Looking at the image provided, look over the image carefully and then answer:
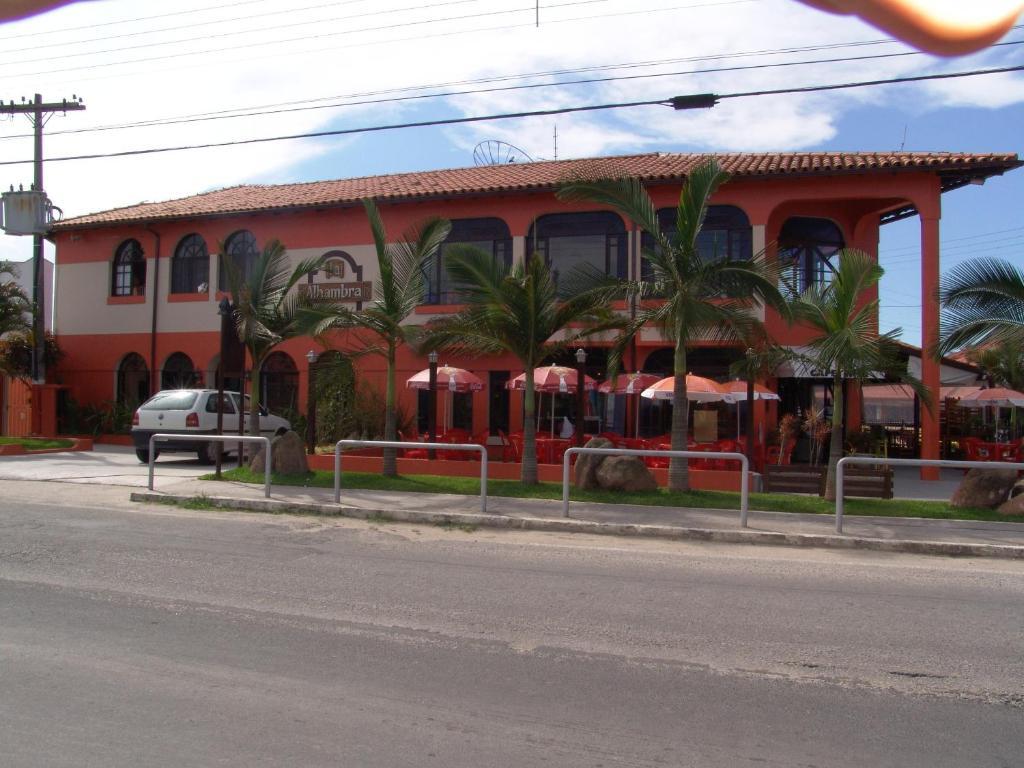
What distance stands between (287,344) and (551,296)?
11815 millimetres

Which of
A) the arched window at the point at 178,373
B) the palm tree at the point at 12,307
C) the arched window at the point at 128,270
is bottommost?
the arched window at the point at 178,373

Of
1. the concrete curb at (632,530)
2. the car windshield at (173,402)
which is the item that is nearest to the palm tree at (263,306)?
the car windshield at (173,402)

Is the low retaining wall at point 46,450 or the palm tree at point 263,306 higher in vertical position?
the palm tree at point 263,306

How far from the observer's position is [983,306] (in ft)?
41.9

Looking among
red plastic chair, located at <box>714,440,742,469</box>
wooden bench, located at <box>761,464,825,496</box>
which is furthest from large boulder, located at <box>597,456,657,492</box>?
red plastic chair, located at <box>714,440,742,469</box>

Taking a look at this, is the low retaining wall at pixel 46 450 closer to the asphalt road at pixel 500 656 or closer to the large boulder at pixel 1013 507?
the asphalt road at pixel 500 656

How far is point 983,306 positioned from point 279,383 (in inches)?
703

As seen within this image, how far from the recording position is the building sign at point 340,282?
71.9ft

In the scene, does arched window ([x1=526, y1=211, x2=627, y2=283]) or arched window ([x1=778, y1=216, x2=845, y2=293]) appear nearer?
arched window ([x1=778, y1=216, x2=845, y2=293])

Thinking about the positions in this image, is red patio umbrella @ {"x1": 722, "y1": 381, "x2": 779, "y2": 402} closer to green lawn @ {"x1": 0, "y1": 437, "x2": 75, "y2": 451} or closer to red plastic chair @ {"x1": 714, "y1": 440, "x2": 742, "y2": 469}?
red plastic chair @ {"x1": 714, "y1": 440, "x2": 742, "y2": 469}

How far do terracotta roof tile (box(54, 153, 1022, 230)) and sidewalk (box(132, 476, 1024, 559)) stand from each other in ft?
17.8

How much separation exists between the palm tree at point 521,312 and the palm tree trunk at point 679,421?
131cm

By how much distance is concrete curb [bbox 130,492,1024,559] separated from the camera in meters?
9.50

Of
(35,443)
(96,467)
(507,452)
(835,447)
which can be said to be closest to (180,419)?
(96,467)
